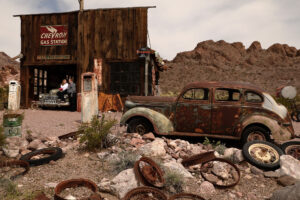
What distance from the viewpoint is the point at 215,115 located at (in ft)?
16.8

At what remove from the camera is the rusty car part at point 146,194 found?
287cm

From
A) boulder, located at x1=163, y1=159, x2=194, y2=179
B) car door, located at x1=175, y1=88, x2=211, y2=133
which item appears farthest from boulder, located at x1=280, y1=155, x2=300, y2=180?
car door, located at x1=175, y1=88, x2=211, y2=133

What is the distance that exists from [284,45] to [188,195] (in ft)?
323

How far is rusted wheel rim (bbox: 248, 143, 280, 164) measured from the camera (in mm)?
4062

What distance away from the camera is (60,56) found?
1266 centimetres

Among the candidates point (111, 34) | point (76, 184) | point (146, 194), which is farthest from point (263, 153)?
point (111, 34)

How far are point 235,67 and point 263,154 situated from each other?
5860 centimetres

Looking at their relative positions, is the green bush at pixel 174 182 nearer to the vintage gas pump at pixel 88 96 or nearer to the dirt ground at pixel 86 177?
the dirt ground at pixel 86 177

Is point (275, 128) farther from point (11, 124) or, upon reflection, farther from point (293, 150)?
point (11, 124)

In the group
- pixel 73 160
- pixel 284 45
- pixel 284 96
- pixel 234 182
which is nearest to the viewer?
pixel 234 182

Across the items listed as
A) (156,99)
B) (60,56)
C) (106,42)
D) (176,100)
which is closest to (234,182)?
(176,100)

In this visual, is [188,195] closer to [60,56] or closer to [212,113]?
[212,113]

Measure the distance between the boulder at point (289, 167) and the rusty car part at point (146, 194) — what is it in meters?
2.20

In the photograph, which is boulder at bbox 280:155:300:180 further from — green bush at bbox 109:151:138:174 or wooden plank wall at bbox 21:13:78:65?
wooden plank wall at bbox 21:13:78:65
